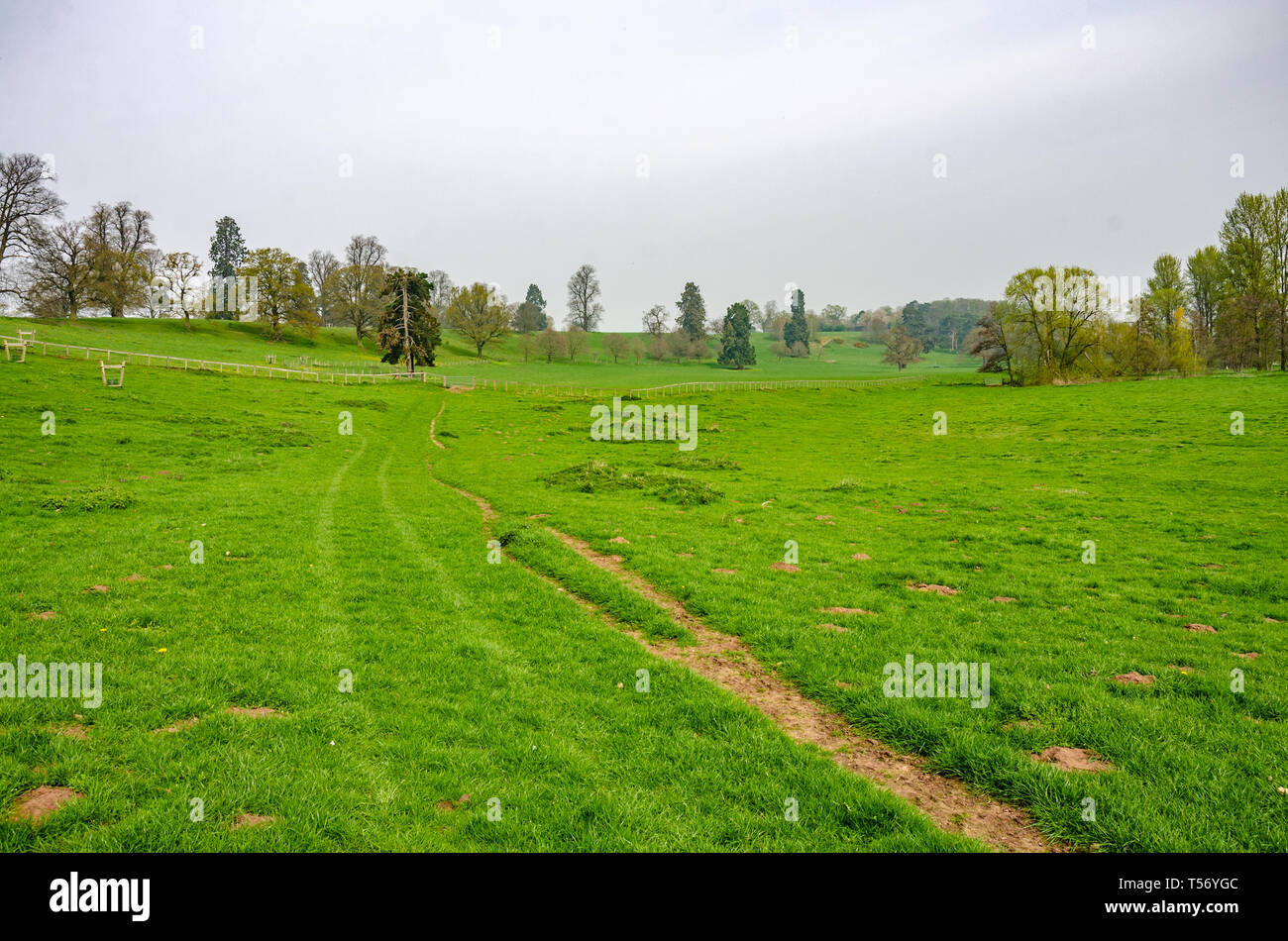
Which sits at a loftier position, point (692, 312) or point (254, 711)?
point (692, 312)

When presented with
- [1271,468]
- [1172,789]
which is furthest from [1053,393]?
[1172,789]

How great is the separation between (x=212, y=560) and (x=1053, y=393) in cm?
7865

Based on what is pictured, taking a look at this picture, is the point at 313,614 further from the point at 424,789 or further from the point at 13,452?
the point at 13,452

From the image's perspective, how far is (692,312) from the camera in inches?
6481

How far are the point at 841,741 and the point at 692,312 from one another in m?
165

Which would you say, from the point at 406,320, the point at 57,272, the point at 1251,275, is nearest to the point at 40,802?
the point at 406,320

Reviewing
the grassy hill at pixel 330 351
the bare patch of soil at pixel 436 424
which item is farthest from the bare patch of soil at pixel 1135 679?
the grassy hill at pixel 330 351

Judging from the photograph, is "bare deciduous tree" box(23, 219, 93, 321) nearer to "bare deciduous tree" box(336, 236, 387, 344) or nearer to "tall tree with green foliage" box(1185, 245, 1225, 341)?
"bare deciduous tree" box(336, 236, 387, 344)

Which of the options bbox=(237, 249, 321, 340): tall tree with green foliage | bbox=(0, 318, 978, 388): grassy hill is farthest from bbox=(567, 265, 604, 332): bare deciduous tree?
bbox=(237, 249, 321, 340): tall tree with green foliage

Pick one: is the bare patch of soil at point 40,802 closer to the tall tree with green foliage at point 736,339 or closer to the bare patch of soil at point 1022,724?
the bare patch of soil at point 1022,724

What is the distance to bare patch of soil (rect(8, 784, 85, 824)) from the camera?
505cm

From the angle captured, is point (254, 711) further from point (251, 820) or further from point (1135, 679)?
point (1135, 679)

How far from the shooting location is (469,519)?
1919cm

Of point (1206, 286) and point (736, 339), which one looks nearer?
point (1206, 286)
